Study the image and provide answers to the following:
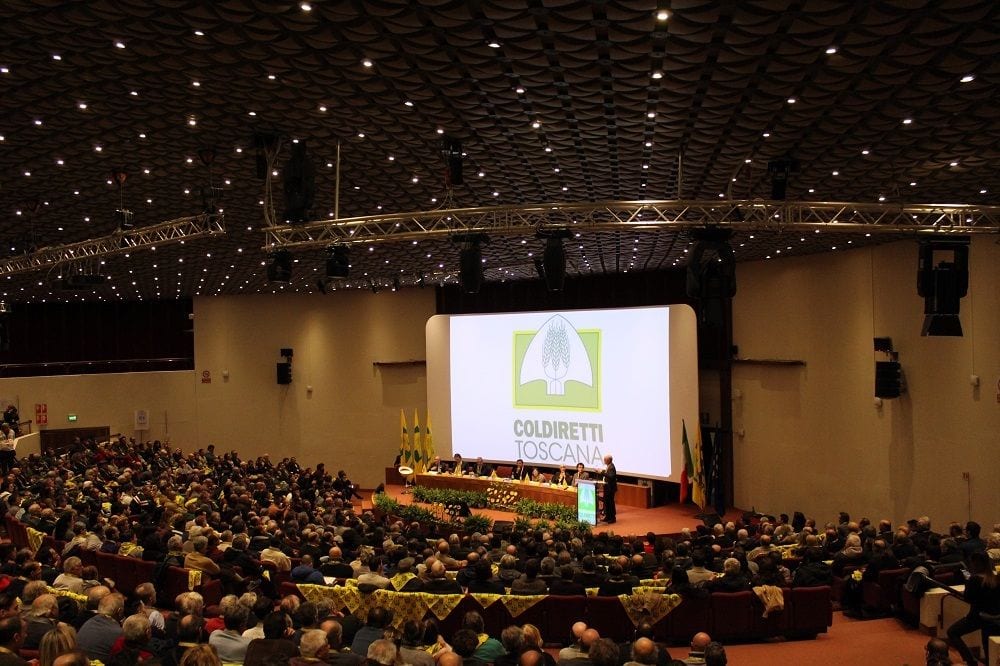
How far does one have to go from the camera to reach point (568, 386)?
21.0 meters

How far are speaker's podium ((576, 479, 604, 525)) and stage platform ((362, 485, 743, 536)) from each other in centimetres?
28

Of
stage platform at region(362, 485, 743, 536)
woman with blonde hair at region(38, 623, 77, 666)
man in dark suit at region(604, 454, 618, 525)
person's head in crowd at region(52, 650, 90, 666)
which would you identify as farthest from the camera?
man in dark suit at region(604, 454, 618, 525)

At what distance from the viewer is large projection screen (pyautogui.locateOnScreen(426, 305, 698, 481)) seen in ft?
62.7

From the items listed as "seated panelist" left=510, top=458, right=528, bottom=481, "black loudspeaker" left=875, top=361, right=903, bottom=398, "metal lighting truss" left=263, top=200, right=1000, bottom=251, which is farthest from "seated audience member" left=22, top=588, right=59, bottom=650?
"black loudspeaker" left=875, top=361, right=903, bottom=398

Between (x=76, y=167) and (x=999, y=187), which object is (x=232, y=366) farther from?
(x=999, y=187)

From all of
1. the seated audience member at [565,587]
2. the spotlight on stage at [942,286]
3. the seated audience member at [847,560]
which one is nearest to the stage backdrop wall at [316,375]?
the spotlight on stage at [942,286]

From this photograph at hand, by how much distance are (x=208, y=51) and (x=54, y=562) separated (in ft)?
20.3

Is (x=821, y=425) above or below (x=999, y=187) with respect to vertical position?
below

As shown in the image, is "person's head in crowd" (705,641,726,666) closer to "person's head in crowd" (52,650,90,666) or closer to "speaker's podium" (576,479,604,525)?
"person's head in crowd" (52,650,90,666)

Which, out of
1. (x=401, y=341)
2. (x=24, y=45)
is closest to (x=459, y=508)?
(x=401, y=341)

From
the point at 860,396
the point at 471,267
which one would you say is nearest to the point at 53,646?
the point at 471,267

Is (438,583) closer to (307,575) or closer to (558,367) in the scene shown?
(307,575)

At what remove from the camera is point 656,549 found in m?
10.9

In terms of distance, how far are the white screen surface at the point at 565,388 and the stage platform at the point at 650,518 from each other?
3.14 ft
